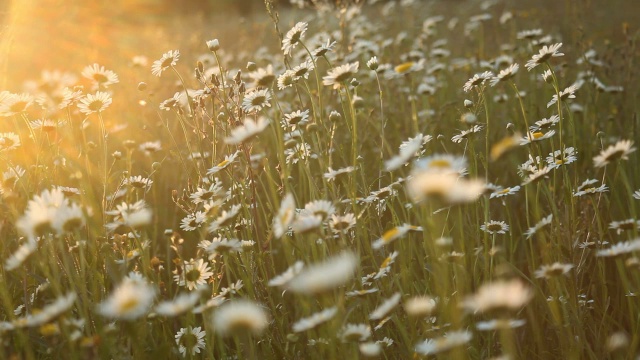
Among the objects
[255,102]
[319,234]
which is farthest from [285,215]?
[255,102]

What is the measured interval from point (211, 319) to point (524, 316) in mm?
1026

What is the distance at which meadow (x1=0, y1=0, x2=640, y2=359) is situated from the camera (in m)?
1.35

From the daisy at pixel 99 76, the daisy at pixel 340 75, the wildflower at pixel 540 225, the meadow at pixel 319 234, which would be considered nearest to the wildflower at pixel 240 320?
the meadow at pixel 319 234

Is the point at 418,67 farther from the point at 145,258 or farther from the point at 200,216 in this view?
the point at 145,258

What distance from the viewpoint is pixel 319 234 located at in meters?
1.43

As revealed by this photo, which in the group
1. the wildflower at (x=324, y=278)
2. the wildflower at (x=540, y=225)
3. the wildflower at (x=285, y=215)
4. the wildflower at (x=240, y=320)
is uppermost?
the wildflower at (x=285, y=215)

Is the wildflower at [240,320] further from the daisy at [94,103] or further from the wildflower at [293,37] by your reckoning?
the daisy at [94,103]

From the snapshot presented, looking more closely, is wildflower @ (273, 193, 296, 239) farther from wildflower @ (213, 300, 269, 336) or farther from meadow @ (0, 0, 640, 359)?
wildflower @ (213, 300, 269, 336)

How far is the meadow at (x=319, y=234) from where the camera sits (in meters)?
1.35

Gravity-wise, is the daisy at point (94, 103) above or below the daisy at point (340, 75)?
above

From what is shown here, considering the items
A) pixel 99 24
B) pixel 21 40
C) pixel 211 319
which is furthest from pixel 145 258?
pixel 99 24

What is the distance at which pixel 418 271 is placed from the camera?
2.26 m

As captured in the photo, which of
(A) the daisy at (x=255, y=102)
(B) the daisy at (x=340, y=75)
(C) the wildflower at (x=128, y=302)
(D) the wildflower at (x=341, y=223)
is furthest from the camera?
(A) the daisy at (x=255, y=102)

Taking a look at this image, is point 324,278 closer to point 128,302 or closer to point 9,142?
point 128,302
